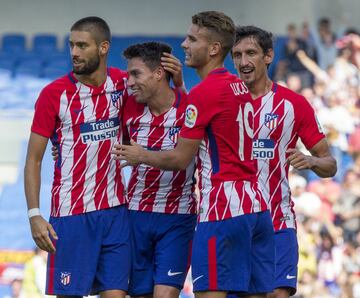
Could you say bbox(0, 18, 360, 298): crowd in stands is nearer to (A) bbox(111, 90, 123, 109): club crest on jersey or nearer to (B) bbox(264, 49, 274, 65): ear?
(B) bbox(264, 49, 274, 65): ear

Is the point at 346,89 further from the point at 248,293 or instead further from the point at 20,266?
the point at 248,293

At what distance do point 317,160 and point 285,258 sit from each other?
80cm

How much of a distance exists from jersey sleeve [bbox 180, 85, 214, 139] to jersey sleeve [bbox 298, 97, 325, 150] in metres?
1.16

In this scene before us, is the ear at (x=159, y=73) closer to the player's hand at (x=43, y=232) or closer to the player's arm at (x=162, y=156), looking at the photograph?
the player's arm at (x=162, y=156)

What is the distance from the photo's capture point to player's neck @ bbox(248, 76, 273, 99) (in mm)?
7367

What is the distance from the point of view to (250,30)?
24.1 feet

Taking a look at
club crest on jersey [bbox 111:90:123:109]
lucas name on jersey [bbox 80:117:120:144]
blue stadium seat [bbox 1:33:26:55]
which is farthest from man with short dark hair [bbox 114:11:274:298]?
blue stadium seat [bbox 1:33:26:55]

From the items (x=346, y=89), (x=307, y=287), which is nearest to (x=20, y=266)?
(x=307, y=287)

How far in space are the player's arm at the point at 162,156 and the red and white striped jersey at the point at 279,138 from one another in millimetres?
876

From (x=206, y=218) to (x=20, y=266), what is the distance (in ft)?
26.1

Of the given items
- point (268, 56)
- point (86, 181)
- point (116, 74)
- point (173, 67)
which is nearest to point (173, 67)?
point (173, 67)

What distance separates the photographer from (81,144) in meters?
6.77

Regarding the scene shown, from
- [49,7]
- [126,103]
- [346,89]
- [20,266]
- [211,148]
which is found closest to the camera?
[211,148]

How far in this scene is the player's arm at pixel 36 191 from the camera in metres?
6.48
